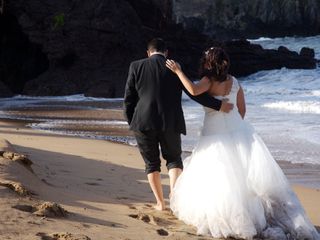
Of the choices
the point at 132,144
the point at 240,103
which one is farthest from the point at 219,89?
the point at 132,144

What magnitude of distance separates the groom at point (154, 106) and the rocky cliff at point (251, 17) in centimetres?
5451

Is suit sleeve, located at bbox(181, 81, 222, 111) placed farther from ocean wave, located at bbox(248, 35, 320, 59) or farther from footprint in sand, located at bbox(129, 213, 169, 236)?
ocean wave, located at bbox(248, 35, 320, 59)

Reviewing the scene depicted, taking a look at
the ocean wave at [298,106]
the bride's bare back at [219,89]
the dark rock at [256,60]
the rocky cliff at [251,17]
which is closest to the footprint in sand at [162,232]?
the bride's bare back at [219,89]

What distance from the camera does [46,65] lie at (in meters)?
30.2

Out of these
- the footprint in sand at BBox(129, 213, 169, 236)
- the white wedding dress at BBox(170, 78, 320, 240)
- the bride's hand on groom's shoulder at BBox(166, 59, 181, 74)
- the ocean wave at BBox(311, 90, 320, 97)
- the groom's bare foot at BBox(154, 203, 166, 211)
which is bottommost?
the ocean wave at BBox(311, 90, 320, 97)

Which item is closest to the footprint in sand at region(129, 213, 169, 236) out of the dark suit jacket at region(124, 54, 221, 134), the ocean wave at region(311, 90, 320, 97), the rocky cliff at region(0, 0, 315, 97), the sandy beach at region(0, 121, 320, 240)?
the sandy beach at region(0, 121, 320, 240)

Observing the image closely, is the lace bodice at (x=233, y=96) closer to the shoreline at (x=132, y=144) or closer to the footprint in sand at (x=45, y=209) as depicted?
the footprint in sand at (x=45, y=209)

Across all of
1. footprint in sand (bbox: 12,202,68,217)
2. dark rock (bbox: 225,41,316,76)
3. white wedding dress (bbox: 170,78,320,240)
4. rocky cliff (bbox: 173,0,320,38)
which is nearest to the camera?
footprint in sand (bbox: 12,202,68,217)

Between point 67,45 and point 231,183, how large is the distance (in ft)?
81.5

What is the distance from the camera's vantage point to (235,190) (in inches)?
191

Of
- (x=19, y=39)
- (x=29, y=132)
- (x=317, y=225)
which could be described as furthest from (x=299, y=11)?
(x=317, y=225)

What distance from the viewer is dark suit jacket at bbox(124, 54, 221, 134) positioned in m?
5.38

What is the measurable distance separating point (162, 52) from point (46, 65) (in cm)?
2530

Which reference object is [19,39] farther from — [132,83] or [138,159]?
[132,83]
